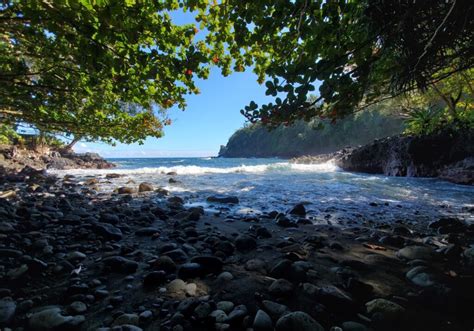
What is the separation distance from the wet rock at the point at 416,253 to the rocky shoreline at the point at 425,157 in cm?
1010

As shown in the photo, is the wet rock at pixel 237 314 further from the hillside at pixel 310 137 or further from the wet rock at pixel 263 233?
the hillside at pixel 310 137

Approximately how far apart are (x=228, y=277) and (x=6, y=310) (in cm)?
A: 194

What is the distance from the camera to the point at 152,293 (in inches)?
100

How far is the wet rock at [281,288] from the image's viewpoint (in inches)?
98.8

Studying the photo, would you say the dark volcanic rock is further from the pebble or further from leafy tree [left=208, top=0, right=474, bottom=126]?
the pebble

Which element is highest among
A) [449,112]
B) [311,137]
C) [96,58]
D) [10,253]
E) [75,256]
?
[311,137]

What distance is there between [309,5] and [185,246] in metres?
3.69

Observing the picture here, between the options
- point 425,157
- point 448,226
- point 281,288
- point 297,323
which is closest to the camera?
point 297,323

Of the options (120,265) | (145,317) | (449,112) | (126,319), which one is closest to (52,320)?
(126,319)

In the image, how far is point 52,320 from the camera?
2012mm

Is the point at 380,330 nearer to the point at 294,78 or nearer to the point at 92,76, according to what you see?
the point at 294,78

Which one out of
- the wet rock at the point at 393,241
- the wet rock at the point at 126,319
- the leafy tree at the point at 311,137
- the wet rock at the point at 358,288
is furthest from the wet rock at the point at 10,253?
the leafy tree at the point at 311,137

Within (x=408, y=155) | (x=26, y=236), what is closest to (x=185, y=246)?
(x=26, y=236)

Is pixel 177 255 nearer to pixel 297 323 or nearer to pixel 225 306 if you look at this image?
pixel 225 306
